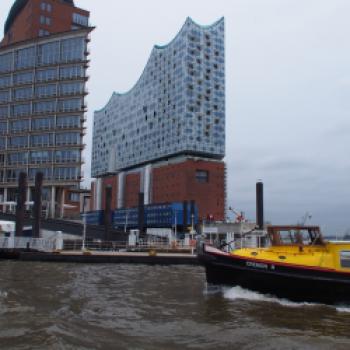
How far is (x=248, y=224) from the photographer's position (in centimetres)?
9519

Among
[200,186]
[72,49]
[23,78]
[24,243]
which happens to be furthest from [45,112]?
[24,243]

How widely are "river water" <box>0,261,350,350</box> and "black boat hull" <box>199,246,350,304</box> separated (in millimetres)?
417

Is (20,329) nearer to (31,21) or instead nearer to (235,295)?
(235,295)

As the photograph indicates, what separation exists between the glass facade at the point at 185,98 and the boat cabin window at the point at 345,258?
10337 cm

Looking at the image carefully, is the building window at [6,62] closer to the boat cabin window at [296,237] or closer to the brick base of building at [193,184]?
the brick base of building at [193,184]

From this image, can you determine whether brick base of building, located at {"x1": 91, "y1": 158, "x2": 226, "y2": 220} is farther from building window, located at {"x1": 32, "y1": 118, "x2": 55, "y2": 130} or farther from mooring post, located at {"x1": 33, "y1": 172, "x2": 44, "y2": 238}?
mooring post, located at {"x1": 33, "y1": 172, "x2": 44, "y2": 238}

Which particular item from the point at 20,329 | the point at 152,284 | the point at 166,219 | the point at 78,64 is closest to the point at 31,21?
the point at 78,64

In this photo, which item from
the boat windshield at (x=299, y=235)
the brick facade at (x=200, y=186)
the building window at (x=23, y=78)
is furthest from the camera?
the brick facade at (x=200, y=186)

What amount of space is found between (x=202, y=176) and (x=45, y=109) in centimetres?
4702

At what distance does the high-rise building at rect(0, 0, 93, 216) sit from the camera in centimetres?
8906

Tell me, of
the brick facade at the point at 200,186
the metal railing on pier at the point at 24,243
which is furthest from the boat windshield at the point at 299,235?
the brick facade at the point at 200,186

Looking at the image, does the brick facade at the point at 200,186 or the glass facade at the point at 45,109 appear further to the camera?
the brick facade at the point at 200,186

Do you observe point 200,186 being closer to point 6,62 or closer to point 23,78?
point 23,78

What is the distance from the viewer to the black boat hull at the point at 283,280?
62.7 feet
